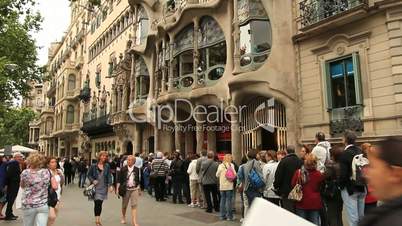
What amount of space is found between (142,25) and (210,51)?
989 centimetres

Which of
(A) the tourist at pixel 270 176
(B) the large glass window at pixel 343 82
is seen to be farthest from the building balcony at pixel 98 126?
(A) the tourist at pixel 270 176

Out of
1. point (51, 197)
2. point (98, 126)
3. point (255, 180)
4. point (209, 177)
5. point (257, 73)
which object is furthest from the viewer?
point (98, 126)

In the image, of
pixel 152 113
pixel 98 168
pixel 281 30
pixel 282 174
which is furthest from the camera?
pixel 152 113

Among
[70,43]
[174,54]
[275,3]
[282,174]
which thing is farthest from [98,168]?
[70,43]

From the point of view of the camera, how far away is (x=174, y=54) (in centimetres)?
Result: 2278

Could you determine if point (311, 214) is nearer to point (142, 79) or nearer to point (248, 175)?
point (248, 175)

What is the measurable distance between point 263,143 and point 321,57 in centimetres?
498

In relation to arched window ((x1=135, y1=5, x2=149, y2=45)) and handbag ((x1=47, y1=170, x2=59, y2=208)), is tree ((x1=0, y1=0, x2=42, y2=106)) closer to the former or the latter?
arched window ((x1=135, y1=5, x2=149, y2=45))

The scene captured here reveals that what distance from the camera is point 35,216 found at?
671cm

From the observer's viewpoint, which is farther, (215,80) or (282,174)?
(215,80)

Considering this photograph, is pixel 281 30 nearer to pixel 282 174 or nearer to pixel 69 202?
pixel 282 174

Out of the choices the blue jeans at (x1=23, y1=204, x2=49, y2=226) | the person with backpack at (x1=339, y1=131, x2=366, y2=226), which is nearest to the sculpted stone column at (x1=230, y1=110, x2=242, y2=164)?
the person with backpack at (x1=339, y1=131, x2=366, y2=226)

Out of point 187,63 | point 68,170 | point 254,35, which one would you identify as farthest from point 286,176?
point 68,170

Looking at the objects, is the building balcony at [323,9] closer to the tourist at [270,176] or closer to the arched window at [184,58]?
the tourist at [270,176]
